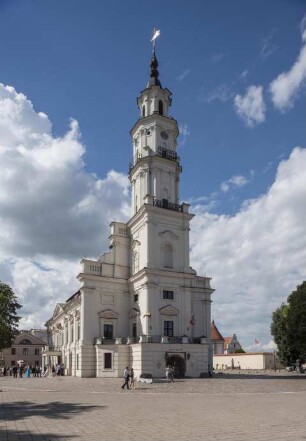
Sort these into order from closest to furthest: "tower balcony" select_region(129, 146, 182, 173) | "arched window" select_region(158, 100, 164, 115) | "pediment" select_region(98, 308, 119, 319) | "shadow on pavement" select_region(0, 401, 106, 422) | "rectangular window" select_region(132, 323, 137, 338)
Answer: "shadow on pavement" select_region(0, 401, 106, 422), "rectangular window" select_region(132, 323, 137, 338), "pediment" select_region(98, 308, 119, 319), "tower balcony" select_region(129, 146, 182, 173), "arched window" select_region(158, 100, 164, 115)

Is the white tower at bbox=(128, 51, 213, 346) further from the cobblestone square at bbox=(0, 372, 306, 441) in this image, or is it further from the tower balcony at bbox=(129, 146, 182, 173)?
the cobblestone square at bbox=(0, 372, 306, 441)

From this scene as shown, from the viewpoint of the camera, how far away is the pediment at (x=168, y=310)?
50750 mm

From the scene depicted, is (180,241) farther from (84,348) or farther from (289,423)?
(289,423)

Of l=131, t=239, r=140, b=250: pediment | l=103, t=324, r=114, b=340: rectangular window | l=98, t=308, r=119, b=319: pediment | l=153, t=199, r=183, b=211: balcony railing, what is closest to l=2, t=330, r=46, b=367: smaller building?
l=103, t=324, r=114, b=340: rectangular window

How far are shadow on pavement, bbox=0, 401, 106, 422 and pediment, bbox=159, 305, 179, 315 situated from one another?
27846 mm

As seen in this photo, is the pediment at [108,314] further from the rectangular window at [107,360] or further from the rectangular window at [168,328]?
the rectangular window at [168,328]

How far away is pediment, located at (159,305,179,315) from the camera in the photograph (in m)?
50.8

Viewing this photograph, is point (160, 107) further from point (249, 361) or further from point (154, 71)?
point (249, 361)

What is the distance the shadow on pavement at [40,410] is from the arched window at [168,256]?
101 feet

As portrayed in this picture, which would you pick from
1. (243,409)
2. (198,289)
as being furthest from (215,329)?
(243,409)

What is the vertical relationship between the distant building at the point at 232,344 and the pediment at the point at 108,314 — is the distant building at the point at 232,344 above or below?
below

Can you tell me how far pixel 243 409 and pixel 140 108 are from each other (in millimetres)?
46287

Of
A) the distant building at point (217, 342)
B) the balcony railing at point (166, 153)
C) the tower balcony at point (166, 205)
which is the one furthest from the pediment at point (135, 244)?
the distant building at point (217, 342)

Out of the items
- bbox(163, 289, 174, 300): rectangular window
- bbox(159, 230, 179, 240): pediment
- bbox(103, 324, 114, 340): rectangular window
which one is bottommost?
bbox(103, 324, 114, 340): rectangular window
